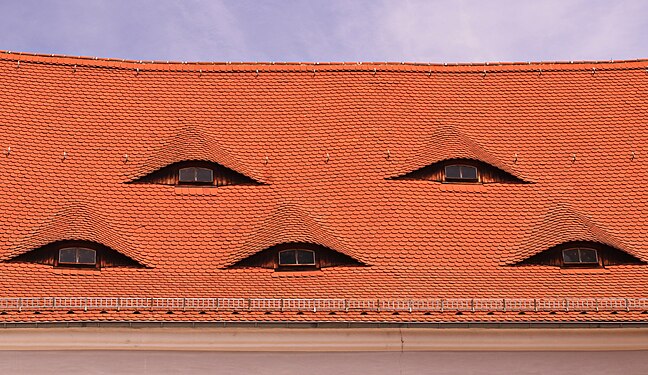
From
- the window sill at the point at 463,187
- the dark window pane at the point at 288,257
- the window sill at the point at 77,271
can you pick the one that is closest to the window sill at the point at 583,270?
the window sill at the point at 463,187

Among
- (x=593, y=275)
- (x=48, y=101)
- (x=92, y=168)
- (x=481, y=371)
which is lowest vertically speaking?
(x=481, y=371)

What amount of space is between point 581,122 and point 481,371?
25.1 feet

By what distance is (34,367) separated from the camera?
1970 centimetres

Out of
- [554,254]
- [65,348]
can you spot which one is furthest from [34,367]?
[554,254]

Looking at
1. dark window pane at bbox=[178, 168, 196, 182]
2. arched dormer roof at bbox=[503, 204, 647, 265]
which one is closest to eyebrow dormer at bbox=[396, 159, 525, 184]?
arched dormer roof at bbox=[503, 204, 647, 265]

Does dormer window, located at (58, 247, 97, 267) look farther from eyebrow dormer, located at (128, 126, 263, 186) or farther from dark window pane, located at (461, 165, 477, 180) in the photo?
dark window pane, located at (461, 165, 477, 180)

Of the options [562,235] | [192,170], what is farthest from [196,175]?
[562,235]

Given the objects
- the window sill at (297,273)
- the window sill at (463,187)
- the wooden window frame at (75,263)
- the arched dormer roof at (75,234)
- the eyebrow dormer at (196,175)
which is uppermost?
the eyebrow dormer at (196,175)

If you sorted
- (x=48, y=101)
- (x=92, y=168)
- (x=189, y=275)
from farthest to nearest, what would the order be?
(x=48, y=101) → (x=92, y=168) → (x=189, y=275)

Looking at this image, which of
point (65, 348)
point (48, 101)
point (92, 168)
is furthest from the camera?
point (48, 101)

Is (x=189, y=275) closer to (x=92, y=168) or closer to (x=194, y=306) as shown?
(x=194, y=306)

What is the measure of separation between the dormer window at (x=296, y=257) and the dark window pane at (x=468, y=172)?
398 centimetres

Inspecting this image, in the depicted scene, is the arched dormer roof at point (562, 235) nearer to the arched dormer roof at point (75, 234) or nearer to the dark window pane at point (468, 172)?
the dark window pane at point (468, 172)

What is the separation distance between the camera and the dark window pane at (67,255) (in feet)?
69.1
